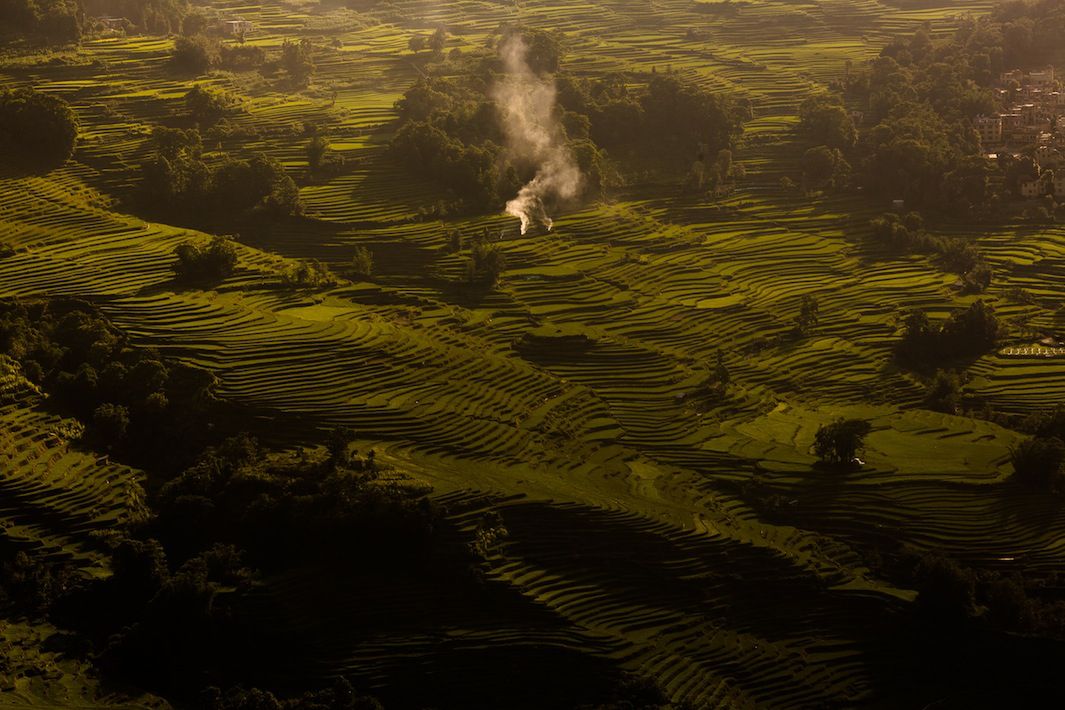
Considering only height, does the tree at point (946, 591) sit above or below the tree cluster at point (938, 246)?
below

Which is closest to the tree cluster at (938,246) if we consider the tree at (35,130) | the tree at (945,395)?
the tree at (945,395)

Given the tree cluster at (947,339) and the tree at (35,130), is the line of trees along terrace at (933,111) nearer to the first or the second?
the tree cluster at (947,339)

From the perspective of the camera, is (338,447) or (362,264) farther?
(362,264)

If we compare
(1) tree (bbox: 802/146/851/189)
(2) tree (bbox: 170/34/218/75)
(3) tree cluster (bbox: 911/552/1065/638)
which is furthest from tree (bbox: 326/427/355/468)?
(2) tree (bbox: 170/34/218/75)

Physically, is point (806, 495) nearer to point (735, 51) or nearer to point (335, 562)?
point (335, 562)

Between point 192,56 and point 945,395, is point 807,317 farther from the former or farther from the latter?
point 192,56

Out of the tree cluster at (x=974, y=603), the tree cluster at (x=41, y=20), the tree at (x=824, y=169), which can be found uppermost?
the tree cluster at (x=41, y=20)

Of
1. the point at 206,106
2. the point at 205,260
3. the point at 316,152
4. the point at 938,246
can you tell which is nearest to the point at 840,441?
the point at 938,246
